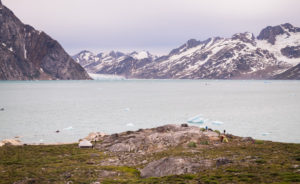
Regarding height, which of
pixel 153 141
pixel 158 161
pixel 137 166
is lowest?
pixel 137 166

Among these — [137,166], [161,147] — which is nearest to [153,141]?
[161,147]

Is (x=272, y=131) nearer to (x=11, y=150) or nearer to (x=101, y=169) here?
(x=101, y=169)

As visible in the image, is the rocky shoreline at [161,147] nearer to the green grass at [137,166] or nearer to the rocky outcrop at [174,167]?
the rocky outcrop at [174,167]

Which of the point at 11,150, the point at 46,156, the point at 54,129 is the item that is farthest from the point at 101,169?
the point at 54,129

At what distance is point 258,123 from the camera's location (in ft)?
235

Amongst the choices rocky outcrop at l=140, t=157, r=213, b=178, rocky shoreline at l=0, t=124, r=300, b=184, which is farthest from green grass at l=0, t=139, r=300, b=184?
rocky outcrop at l=140, t=157, r=213, b=178

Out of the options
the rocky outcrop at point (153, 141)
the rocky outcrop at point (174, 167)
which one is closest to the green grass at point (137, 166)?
the rocky outcrop at point (174, 167)

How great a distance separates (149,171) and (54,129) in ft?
154

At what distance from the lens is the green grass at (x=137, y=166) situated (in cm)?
1981

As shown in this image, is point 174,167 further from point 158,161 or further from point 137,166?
point 137,166

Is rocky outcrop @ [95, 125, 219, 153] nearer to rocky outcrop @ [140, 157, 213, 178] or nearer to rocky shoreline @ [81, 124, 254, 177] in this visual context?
rocky shoreline @ [81, 124, 254, 177]

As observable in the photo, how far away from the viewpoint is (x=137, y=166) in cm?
2812

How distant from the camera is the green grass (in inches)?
780

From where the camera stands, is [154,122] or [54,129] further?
[154,122]
